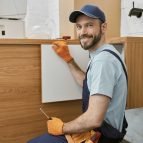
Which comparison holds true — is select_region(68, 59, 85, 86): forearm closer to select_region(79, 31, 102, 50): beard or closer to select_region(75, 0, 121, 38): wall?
select_region(79, 31, 102, 50): beard

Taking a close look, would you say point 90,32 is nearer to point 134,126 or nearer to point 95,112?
point 95,112

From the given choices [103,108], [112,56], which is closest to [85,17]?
[112,56]

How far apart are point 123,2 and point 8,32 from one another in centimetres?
128

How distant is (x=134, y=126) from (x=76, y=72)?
1.63ft

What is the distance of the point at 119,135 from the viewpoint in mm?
1166

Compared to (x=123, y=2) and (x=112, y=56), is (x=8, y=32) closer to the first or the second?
(x=112, y=56)

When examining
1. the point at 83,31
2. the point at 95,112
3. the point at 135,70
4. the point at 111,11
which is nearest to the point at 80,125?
the point at 95,112

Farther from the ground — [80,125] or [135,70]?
[135,70]

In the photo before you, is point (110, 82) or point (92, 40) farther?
point (92, 40)

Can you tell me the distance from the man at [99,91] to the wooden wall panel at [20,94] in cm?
16

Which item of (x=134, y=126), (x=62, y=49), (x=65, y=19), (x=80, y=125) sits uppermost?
(x=65, y=19)

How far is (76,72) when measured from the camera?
1442 mm

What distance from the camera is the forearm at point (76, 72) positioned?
4.70 ft

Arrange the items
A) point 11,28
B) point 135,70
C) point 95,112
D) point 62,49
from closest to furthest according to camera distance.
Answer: point 95,112, point 62,49, point 11,28, point 135,70
